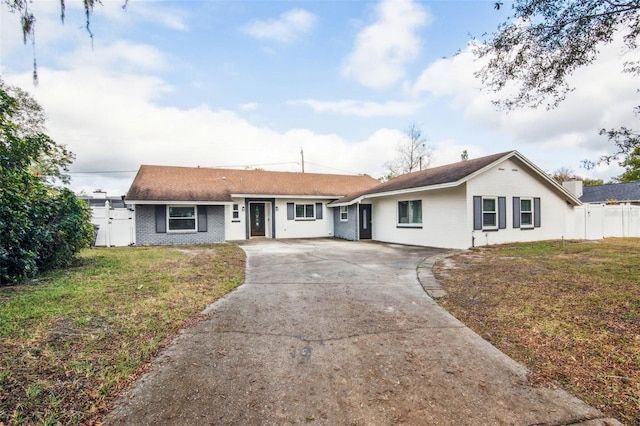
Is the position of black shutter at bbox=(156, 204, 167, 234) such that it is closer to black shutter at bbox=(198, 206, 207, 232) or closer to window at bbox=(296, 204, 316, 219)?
black shutter at bbox=(198, 206, 207, 232)

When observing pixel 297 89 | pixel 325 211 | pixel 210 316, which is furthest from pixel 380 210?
pixel 210 316

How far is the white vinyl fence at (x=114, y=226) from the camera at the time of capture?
14680mm

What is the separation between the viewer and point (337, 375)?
2.86 m

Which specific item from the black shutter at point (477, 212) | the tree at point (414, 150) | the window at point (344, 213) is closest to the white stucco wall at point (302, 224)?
the window at point (344, 213)

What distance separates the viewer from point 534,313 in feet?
14.7

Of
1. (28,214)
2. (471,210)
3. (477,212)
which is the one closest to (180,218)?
(28,214)

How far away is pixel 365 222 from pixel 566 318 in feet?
44.3

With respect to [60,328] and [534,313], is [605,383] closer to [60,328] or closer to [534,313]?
[534,313]

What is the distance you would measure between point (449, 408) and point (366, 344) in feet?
4.14

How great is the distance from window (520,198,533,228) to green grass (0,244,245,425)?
12.7 meters

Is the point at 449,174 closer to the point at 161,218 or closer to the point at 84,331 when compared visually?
the point at 84,331

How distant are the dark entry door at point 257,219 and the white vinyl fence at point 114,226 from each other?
635cm

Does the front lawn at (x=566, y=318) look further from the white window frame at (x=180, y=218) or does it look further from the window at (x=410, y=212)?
the white window frame at (x=180, y=218)

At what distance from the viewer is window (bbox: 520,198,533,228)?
13734mm
